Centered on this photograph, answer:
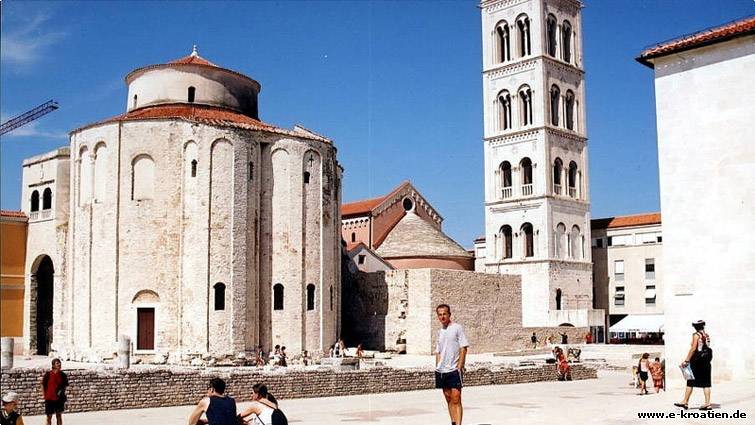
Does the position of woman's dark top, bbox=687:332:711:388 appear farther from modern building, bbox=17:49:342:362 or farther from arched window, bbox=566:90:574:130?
arched window, bbox=566:90:574:130

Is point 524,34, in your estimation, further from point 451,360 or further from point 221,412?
point 221,412

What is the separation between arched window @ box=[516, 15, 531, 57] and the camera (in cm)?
5522

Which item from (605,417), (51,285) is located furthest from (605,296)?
(605,417)

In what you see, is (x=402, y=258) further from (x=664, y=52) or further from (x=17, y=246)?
(x=664, y=52)

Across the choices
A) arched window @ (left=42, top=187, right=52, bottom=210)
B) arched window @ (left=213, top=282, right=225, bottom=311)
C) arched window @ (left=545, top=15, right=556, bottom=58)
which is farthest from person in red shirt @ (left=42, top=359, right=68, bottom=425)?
arched window @ (left=545, top=15, right=556, bottom=58)

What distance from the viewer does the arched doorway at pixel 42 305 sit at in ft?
127

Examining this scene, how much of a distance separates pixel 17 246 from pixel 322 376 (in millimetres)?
24035

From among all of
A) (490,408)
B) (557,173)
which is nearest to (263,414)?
(490,408)

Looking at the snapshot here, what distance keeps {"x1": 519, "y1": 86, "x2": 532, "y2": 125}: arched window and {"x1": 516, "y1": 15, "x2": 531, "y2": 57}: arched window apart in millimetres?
2537

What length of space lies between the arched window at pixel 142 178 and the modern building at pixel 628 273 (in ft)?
107

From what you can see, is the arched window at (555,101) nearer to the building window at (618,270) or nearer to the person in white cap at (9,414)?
the building window at (618,270)

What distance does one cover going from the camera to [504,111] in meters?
55.8

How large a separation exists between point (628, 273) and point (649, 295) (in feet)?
6.71

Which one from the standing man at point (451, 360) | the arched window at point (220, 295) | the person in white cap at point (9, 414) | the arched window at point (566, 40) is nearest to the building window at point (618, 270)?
the arched window at point (566, 40)
